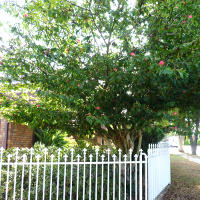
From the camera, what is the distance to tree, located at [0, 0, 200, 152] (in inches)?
158

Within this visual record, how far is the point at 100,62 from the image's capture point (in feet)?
13.9

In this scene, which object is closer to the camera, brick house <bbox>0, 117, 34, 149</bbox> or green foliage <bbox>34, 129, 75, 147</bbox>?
brick house <bbox>0, 117, 34, 149</bbox>

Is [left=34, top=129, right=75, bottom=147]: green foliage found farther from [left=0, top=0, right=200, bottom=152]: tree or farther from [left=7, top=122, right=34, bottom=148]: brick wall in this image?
[left=0, top=0, right=200, bottom=152]: tree

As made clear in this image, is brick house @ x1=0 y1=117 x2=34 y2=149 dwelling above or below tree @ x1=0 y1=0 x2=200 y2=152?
below

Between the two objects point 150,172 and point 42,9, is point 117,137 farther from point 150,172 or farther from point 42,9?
point 42,9

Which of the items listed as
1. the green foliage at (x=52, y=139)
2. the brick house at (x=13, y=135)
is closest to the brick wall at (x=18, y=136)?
the brick house at (x=13, y=135)

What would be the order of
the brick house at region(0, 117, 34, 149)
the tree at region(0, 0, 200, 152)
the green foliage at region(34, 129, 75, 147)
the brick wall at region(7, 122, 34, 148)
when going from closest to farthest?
the tree at region(0, 0, 200, 152) < the brick house at region(0, 117, 34, 149) < the brick wall at region(7, 122, 34, 148) < the green foliage at region(34, 129, 75, 147)

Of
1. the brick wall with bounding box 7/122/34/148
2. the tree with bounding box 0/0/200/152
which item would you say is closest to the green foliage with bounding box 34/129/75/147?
the brick wall with bounding box 7/122/34/148

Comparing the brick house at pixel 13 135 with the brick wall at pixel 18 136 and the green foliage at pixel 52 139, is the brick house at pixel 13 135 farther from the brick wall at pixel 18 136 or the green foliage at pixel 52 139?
the green foliage at pixel 52 139

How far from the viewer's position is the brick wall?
29.0 ft

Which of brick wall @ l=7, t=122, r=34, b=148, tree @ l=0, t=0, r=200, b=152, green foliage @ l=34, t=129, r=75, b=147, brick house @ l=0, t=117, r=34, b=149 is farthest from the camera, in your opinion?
green foliage @ l=34, t=129, r=75, b=147

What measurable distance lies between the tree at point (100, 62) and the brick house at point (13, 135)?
4085mm

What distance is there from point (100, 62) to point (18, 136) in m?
6.56

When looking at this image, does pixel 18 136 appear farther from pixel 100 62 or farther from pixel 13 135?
pixel 100 62
